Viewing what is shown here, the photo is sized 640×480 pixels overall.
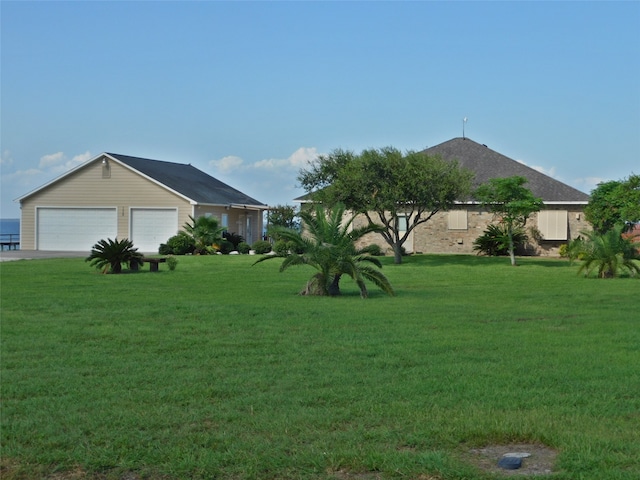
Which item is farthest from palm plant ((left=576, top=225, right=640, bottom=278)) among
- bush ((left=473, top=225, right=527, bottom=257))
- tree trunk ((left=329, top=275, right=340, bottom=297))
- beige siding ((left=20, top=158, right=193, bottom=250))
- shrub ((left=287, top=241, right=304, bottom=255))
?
beige siding ((left=20, top=158, right=193, bottom=250))

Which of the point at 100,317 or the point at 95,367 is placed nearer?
the point at 95,367

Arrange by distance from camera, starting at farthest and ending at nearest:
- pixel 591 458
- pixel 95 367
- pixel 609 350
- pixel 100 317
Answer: pixel 100 317
pixel 609 350
pixel 95 367
pixel 591 458

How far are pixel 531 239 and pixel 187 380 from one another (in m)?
35.4

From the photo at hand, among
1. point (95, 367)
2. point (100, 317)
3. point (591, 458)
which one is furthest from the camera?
point (100, 317)

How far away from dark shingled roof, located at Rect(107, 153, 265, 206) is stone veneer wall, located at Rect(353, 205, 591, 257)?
8.71 metres

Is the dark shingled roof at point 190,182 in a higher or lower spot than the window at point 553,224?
higher

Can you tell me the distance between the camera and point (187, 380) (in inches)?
325

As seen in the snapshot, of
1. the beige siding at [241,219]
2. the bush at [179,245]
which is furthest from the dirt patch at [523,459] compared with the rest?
the beige siding at [241,219]

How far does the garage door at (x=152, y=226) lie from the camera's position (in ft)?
141

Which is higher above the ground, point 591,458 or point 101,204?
point 101,204

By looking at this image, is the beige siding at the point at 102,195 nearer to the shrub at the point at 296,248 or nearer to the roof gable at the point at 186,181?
the roof gable at the point at 186,181

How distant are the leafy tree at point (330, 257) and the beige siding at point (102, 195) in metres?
25.3

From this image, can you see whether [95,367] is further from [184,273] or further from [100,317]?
[184,273]

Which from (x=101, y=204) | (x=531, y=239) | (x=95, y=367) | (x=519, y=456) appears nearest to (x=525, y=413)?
(x=519, y=456)
